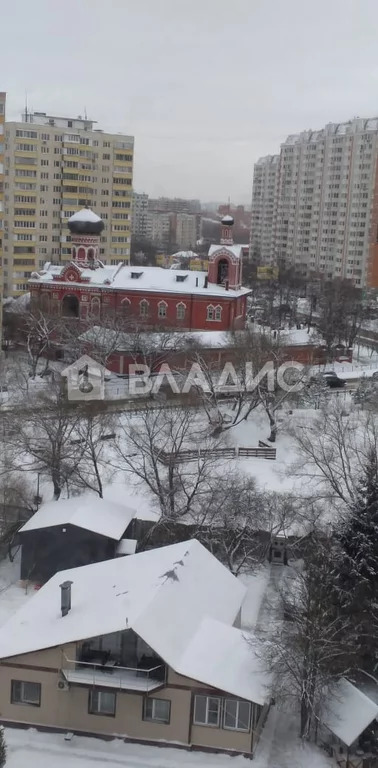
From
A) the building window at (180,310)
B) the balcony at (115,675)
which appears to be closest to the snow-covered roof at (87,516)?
the balcony at (115,675)

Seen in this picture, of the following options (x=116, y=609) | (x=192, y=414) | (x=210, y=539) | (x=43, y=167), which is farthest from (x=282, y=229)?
(x=116, y=609)

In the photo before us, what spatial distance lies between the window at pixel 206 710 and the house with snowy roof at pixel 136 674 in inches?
0.7

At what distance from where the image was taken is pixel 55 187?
58.9m

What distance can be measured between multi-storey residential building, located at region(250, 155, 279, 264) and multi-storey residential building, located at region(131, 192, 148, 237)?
1465 inches

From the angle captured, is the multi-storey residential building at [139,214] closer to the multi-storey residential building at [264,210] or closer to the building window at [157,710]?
the multi-storey residential building at [264,210]

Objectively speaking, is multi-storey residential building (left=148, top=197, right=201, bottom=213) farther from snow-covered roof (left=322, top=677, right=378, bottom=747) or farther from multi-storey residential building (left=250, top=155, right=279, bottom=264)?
snow-covered roof (left=322, top=677, right=378, bottom=747)

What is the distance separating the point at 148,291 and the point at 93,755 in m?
28.7

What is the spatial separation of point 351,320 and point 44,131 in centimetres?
2637

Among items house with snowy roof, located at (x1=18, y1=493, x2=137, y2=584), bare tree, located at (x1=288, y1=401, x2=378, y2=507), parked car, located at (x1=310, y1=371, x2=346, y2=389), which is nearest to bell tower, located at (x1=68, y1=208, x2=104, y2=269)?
parked car, located at (x1=310, y1=371, x2=346, y2=389)

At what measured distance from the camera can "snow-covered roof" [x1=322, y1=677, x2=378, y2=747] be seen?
517 inches

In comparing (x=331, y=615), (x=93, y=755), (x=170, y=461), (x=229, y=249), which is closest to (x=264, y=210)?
(x=229, y=249)

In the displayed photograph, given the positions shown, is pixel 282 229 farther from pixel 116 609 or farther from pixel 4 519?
pixel 116 609

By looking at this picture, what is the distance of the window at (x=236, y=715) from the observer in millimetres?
13249

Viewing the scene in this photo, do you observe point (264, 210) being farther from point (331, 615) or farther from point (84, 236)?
point (331, 615)
